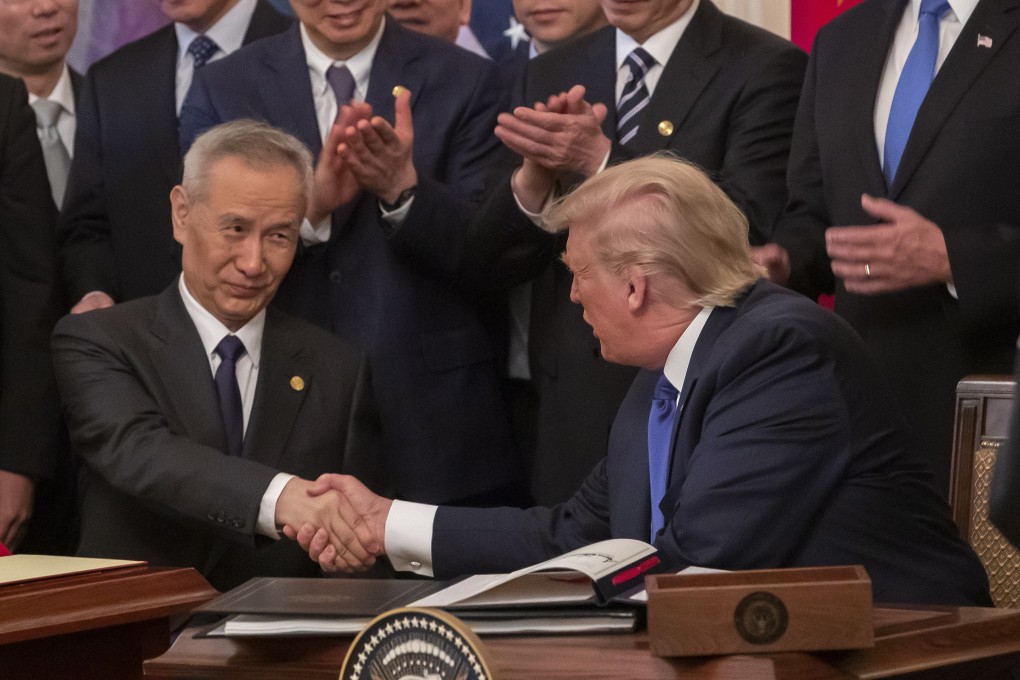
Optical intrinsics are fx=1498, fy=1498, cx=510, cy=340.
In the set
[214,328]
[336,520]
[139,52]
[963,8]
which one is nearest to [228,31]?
[139,52]

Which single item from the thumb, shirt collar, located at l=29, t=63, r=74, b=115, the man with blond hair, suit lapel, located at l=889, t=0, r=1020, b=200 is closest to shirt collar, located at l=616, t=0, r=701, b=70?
the thumb

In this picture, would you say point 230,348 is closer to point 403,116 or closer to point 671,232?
point 403,116

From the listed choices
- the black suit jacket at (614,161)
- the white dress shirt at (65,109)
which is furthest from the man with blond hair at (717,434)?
the white dress shirt at (65,109)

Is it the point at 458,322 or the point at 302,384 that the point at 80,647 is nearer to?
the point at 302,384

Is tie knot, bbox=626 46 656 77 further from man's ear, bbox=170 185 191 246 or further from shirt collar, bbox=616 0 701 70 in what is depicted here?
man's ear, bbox=170 185 191 246

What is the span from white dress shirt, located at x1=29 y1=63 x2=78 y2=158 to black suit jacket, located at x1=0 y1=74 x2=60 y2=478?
41 centimetres

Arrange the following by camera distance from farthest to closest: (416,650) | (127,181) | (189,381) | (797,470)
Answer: (127,181)
(189,381)
(797,470)
(416,650)

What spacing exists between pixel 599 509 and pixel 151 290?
177cm

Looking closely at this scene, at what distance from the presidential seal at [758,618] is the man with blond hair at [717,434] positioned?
645 millimetres

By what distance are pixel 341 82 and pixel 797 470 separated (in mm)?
1974

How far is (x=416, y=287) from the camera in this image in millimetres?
3703

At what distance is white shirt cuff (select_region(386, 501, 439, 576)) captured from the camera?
2.76 m

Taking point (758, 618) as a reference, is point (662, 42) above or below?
above

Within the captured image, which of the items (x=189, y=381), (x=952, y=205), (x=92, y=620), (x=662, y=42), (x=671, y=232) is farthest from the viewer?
(x=662, y=42)
